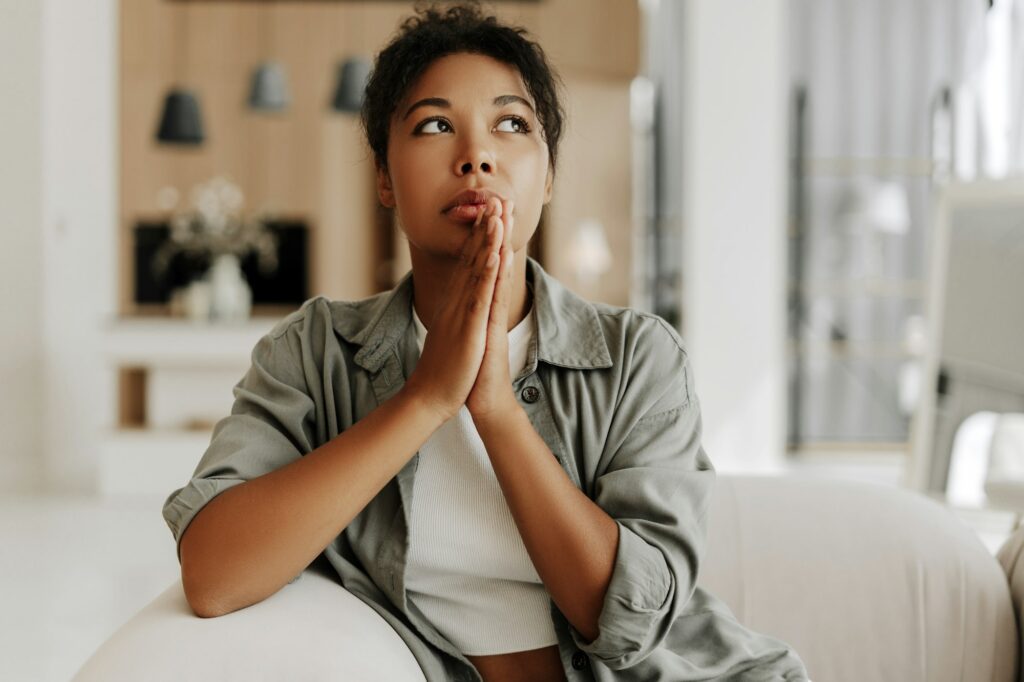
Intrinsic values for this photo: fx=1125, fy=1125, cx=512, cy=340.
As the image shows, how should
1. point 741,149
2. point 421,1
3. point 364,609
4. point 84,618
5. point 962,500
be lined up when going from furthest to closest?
point 741,149 < point 84,618 < point 962,500 < point 421,1 < point 364,609

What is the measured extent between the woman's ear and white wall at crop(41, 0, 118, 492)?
4489 millimetres

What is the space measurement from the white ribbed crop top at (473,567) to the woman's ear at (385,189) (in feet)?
0.94

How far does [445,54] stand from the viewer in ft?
3.74

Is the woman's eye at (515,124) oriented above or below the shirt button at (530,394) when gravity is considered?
above

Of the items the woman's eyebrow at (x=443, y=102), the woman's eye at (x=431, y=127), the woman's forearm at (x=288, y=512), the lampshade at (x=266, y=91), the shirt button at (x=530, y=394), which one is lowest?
the woman's forearm at (x=288, y=512)

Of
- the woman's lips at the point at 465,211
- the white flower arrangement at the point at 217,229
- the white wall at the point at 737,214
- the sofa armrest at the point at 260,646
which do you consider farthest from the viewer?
the white flower arrangement at the point at 217,229

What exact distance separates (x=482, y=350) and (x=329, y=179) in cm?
659

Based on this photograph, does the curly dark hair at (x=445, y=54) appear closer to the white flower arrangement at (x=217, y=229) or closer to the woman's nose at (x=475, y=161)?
the woman's nose at (x=475, y=161)

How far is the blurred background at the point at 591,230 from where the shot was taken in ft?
10.0

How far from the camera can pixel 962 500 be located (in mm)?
2893

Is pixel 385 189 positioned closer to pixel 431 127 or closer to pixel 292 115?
pixel 431 127

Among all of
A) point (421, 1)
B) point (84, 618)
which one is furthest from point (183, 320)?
point (421, 1)

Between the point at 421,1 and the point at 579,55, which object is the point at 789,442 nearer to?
the point at 579,55

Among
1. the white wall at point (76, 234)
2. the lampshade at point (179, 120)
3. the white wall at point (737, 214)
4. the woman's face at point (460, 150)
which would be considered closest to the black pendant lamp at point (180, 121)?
the lampshade at point (179, 120)
